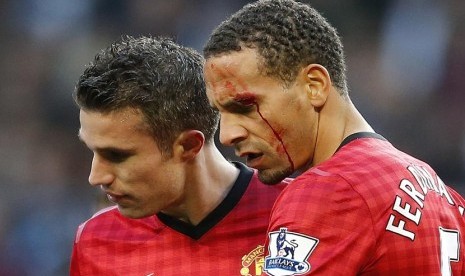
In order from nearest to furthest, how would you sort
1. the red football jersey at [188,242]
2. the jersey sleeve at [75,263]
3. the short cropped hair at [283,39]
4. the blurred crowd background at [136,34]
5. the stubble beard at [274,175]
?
1. the short cropped hair at [283,39]
2. the stubble beard at [274,175]
3. the red football jersey at [188,242]
4. the jersey sleeve at [75,263]
5. the blurred crowd background at [136,34]

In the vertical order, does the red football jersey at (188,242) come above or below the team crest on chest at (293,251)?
below

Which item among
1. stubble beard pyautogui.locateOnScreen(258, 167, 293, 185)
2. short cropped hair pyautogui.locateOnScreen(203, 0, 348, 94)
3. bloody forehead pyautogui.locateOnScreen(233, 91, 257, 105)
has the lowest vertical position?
stubble beard pyautogui.locateOnScreen(258, 167, 293, 185)

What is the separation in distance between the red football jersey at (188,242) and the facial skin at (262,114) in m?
0.58

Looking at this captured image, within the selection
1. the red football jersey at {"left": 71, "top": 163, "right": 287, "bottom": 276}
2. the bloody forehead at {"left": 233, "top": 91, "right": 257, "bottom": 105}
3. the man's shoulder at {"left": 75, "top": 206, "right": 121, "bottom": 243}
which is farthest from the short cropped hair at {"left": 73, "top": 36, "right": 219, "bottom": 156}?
the bloody forehead at {"left": 233, "top": 91, "right": 257, "bottom": 105}

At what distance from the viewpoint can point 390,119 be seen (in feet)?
24.0

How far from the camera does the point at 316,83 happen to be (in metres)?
2.81

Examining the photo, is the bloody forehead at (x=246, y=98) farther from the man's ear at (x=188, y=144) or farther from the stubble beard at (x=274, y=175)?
the man's ear at (x=188, y=144)

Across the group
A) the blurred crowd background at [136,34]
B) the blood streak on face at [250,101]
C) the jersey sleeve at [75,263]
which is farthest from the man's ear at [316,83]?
the blurred crowd background at [136,34]

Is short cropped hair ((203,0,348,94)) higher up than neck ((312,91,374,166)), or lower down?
higher up

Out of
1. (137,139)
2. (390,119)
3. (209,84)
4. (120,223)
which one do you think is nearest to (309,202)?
(209,84)

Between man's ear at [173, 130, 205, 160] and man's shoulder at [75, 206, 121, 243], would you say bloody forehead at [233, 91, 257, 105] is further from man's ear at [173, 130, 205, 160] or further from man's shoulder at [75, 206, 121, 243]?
man's shoulder at [75, 206, 121, 243]

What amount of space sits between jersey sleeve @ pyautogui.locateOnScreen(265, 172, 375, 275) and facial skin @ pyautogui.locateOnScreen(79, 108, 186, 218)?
0.96 metres

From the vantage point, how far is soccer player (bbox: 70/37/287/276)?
3295mm

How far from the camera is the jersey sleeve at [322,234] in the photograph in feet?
7.87
